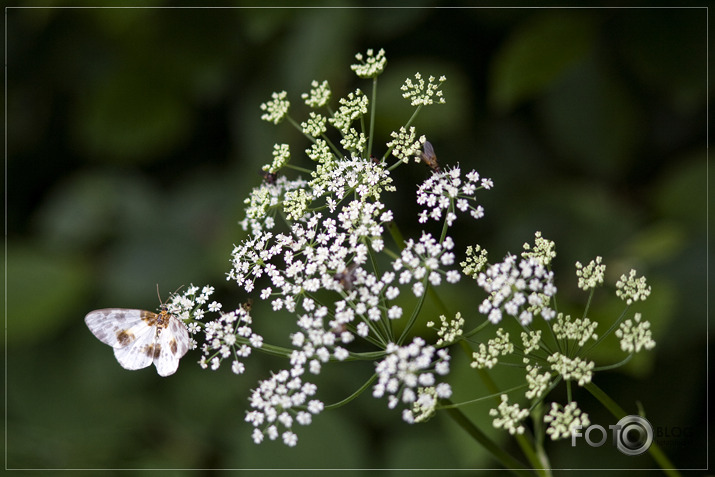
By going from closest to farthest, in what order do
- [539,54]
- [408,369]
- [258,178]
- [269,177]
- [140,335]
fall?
[408,369], [140,335], [269,177], [539,54], [258,178]

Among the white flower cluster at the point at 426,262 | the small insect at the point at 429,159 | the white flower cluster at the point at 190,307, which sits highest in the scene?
the small insect at the point at 429,159

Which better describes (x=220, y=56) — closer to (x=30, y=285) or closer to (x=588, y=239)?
(x=30, y=285)

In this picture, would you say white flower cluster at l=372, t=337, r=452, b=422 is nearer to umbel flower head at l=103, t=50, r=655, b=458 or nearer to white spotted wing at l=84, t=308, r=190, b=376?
umbel flower head at l=103, t=50, r=655, b=458

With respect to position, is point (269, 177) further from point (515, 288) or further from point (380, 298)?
point (515, 288)

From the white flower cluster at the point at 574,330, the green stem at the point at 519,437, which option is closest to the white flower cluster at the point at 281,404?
the green stem at the point at 519,437

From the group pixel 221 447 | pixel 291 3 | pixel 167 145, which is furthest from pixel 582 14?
pixel 221 447

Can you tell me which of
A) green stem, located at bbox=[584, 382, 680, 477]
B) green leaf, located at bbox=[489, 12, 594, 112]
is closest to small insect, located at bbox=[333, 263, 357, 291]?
green stem, located at bbox=[584, 382, 680, 477]

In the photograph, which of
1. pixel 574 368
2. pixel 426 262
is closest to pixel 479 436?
pixel 574 368

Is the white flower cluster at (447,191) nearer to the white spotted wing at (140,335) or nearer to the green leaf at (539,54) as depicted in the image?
the white spotted wing at (140,335)

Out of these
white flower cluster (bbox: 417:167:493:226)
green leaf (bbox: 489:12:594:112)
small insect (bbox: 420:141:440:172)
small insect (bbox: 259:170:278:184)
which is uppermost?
green leaf (bbox: 489:12:594:112)
